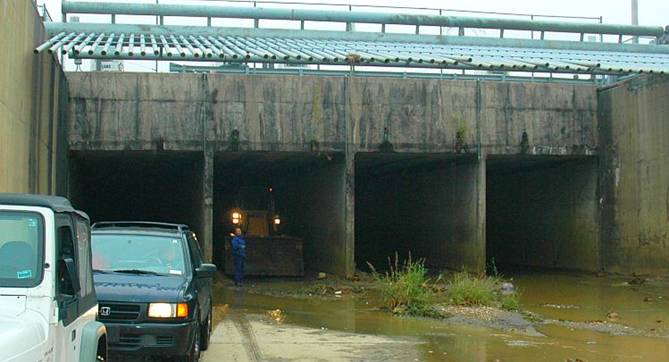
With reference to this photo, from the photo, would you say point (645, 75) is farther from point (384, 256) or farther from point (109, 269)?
point (109, 269)

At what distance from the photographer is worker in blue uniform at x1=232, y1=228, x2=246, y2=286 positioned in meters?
20.3

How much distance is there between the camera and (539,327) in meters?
13.5

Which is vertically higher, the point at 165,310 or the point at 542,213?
the point at 542,213

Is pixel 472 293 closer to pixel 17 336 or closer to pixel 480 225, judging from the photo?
pixel 480 225

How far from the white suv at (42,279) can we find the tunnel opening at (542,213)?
18188 millimetres

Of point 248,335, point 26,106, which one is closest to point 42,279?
point 248,335

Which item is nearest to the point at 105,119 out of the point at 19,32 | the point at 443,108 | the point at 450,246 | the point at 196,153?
the point at 196,153

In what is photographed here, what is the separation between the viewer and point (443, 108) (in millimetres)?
23109

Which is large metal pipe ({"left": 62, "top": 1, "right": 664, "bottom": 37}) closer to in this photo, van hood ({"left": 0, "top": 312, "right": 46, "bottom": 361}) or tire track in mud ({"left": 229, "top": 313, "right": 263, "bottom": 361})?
tire track in mud ({"left": 229, "top": 313, "right": 263, "bottom": 361})

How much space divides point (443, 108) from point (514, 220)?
325 inches

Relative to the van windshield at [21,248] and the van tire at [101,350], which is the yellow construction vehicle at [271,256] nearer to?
the van tire at [101,350]

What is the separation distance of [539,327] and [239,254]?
29.9 feet

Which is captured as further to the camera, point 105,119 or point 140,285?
point 105,119

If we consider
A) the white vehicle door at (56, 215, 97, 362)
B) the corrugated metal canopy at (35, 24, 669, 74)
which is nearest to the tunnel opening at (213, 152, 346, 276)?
the corrugated metal canopy at (35, 24, 669, 74)
